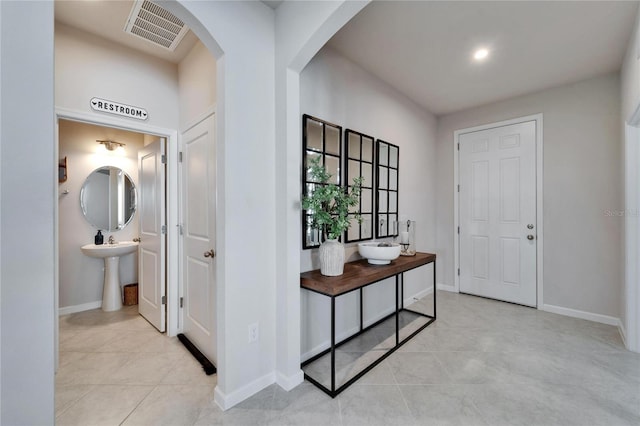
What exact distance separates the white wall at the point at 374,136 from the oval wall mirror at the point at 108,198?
2.71 m

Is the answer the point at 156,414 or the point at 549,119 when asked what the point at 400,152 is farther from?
the point at 156,414

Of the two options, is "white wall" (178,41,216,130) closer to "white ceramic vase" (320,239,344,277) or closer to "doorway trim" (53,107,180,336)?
"doorway trim" (53,107,180,336)

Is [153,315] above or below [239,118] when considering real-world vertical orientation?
below

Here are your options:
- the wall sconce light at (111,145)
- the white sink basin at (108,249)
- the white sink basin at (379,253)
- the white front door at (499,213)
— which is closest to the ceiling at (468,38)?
the white front door at (499,213)

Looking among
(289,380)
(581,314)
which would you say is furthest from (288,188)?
(581,314)

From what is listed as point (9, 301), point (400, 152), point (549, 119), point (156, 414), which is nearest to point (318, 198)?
point (9, 301)

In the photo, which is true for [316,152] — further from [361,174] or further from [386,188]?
[386,188]

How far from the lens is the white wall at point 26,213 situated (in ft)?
3.06

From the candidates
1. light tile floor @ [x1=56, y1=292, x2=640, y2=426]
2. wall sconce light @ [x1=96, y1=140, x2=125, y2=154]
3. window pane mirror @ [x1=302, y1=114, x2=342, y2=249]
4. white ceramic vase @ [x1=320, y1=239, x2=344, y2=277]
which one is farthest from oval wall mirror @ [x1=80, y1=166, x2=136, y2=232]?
white ceramic vase @ [x1=320, y1=239, x2=344, y2=277]

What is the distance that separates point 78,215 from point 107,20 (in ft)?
7.45

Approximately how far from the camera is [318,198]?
188cm

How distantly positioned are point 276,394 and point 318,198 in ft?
4.20

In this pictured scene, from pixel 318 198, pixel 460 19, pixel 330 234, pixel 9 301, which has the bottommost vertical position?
pixel 9 301

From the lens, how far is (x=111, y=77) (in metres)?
2.26
